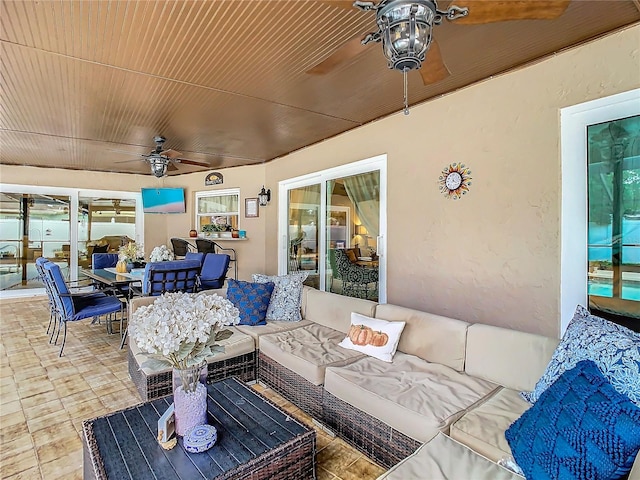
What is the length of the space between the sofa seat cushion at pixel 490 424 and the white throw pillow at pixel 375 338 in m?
0.72

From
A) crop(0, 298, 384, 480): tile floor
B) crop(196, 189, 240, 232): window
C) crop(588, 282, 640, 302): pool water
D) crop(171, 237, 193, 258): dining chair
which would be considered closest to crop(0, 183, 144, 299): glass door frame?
crop(171, 237, 193, 258): dining chair

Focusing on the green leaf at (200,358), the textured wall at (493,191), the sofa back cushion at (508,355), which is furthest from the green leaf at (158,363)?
the textured wall at (493,191)

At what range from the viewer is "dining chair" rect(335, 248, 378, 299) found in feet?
13.7

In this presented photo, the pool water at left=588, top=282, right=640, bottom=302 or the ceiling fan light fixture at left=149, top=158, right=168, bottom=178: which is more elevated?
the ceiling fan light fixture at left=149, top=158, right=168, bottom=178

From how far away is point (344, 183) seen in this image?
15.1 feet

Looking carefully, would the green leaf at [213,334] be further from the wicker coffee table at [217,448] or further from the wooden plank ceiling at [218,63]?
the wooden plank ceiling at [218,63]

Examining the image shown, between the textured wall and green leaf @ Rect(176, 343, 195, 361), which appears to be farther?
the textured wall

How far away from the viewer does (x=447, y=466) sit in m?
1.36

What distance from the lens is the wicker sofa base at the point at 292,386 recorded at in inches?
93.1

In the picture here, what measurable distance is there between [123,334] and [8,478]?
90.6 inches

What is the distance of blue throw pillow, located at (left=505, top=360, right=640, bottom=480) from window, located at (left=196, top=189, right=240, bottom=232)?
620 centimetres

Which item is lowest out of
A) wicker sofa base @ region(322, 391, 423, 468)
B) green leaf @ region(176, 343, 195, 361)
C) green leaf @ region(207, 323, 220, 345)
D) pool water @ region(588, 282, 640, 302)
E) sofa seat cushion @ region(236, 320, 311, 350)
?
wicker sofa base @ region(322, 391, 423, 468)

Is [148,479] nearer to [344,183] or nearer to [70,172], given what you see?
[344,183]

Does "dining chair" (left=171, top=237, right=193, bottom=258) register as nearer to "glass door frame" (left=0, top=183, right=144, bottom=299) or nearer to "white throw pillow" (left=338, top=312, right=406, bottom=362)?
"glass door frame" (left=0, top=183, right=144, bottom=299)
